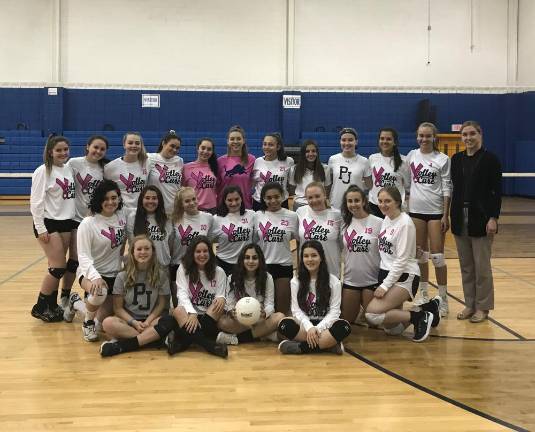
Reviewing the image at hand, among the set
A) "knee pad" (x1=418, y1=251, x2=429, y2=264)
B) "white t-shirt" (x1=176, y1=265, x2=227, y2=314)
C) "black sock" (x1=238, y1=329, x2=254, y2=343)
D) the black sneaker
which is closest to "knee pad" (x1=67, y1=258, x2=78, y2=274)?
"white t-shirt" (x1=176, y1=265, x2=227, y2=314)

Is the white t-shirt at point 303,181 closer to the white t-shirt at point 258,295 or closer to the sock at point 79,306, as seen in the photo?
the white t-shirt at point 258,295

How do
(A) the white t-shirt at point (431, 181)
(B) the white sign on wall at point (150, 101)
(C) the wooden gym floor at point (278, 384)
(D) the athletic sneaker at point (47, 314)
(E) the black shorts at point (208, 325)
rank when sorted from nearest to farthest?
(C) the wooden gym floor at point (278, 384) < (E) the black shorts at point (208, 325) < (D) the athletic sneaker at point (47, 314) < (A) the white t-shirt at point (431, 181) < (B) the white sign on wall at point (150, 101)

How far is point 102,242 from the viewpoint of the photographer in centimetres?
495

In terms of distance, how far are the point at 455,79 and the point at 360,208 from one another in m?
13.1

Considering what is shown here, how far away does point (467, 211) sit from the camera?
17.5ft

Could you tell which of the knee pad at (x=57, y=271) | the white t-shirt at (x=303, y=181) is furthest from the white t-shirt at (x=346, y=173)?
the knee pad at (x=57, y=271)

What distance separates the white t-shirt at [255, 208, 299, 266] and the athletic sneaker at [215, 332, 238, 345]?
2.52 ft

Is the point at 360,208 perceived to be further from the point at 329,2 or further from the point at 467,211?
the point at 329,2

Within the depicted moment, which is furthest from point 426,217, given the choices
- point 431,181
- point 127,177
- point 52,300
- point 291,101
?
point 291,101

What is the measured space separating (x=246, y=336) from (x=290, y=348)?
0.44m

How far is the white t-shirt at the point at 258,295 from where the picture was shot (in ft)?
15.7

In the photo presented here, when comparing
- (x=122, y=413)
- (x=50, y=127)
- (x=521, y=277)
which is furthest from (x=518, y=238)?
(x=50, y=127)

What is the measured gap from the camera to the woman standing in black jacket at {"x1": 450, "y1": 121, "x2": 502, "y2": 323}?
525cm

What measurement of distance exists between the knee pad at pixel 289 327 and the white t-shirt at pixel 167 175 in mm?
1810
